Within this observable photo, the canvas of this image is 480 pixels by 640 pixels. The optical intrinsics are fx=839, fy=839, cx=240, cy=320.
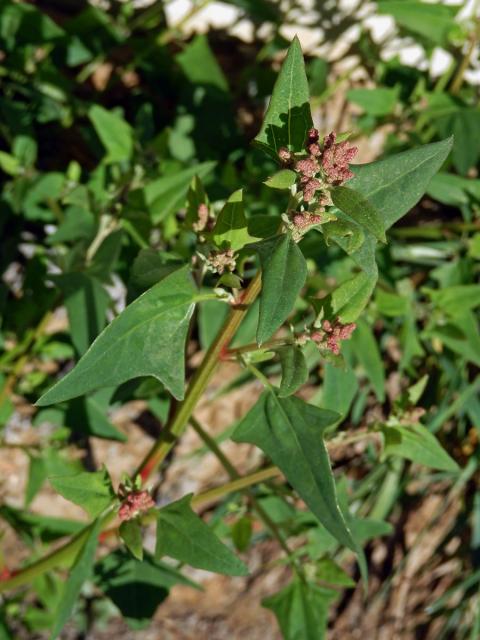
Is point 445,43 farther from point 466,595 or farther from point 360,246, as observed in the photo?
point 466,595

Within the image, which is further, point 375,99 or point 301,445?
point 375,99

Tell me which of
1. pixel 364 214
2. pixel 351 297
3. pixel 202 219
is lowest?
pixel 351 297

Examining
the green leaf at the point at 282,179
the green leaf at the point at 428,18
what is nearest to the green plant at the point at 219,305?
the green leaf at the point at 282,179

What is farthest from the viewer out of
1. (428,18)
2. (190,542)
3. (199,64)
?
(199,64)

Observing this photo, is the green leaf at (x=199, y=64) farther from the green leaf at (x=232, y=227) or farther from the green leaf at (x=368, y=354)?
the green leaf at (x=232, y=227)

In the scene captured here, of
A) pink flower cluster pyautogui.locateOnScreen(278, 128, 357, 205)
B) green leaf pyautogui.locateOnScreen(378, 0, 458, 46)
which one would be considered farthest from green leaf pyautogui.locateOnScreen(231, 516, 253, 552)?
green leaf pyautogui.locateOnScreen(378, 0, 458, 46)

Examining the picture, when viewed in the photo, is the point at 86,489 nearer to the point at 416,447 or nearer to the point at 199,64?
the point at 416,447

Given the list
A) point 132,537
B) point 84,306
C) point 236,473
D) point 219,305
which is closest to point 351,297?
point 236,473
